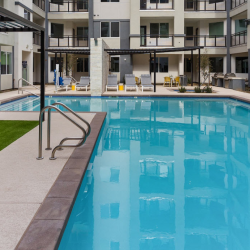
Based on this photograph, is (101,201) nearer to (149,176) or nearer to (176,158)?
(149,176)

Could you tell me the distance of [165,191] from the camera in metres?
5.36

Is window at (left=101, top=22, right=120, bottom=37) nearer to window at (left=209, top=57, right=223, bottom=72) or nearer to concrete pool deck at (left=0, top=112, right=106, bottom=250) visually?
window at (left=209, top=57, right=223, bottom=72)

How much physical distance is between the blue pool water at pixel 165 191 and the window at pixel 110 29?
69.1 feet

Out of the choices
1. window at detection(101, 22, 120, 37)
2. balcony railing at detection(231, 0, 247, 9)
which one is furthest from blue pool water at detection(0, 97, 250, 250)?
window at detection(101, 22, 120, 37)

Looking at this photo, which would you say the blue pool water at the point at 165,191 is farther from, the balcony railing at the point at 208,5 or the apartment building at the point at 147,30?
the balcony railing at the point at 208,5

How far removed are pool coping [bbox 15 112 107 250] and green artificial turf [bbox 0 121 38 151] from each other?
2.18m

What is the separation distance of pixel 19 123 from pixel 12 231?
7111 millimetres

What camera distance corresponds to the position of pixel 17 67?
973 inches

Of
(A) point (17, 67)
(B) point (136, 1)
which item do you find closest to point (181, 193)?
(A) point (17, 67)

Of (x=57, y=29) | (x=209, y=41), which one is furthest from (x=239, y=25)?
(x=57, y=29)

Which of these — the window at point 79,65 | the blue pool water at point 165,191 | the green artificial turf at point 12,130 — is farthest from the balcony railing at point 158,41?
the green artificial turf at point 12,130

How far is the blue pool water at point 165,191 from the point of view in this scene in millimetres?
3816

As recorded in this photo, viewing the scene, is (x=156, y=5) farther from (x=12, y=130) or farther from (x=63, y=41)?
(x=12, y=130)

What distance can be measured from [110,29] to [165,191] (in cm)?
2687
